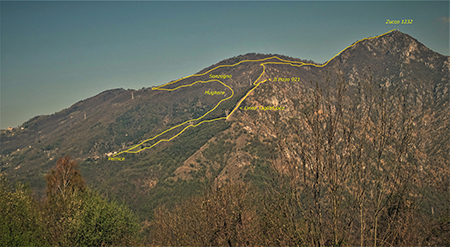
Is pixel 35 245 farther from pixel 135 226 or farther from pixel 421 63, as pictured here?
pixel 421 63

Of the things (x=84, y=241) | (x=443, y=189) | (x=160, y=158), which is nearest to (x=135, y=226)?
(x=84, y=241)

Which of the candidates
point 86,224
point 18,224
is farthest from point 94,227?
point 18,224

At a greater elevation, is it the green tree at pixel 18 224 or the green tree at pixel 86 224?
the green tree at pixel 18 224

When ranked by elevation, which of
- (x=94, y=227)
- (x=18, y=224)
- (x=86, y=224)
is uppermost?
(x=18, y=224)

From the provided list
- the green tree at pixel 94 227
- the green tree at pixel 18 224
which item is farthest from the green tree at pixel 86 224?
the green tree at pixel 18 224

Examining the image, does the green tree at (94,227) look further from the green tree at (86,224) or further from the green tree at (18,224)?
the green tree at (18,224)

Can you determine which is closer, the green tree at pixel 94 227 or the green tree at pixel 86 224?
the green tree at pixel 86 224

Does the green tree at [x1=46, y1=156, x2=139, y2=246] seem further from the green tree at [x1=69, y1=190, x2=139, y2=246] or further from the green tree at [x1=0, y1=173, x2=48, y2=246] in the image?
the green tree at [x1=0, y1=173, x2=48, y2=246]

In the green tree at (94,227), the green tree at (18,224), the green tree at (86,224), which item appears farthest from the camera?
the green tree at (94,227)

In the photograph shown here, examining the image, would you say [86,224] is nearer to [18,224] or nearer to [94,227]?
[94,227]

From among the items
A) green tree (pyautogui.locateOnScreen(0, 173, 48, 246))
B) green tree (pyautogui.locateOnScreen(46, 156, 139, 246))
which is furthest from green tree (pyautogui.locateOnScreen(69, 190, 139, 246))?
green tree (pyautogui.locateOnScreen(0, 173, 48, 246))

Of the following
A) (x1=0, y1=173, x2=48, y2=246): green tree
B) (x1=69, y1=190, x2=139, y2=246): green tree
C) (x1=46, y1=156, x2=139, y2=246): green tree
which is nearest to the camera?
(x1=0, y1=173, x2=48, y2=246): green tree
